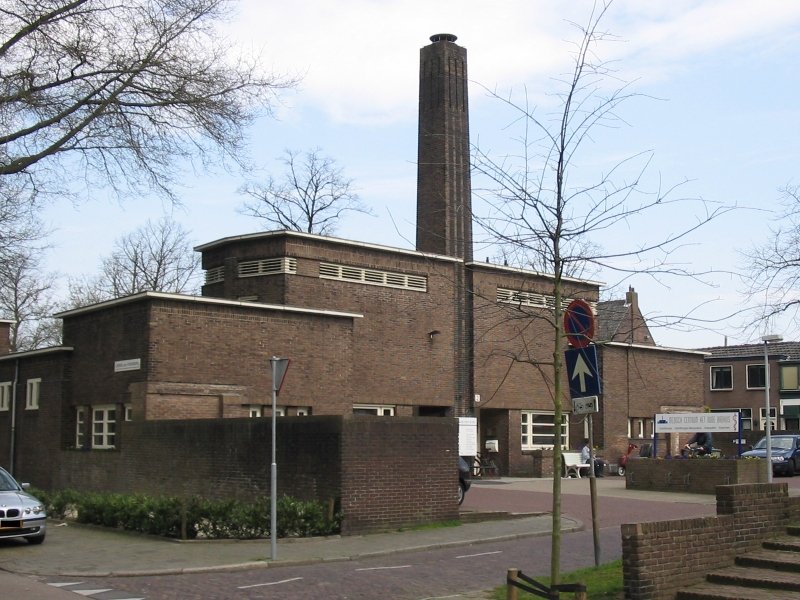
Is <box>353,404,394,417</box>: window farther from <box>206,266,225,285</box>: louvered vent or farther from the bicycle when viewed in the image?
<box>206,266,225,285</box>: louvered vent

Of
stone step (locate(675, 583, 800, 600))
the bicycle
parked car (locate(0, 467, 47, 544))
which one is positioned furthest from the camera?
the bicycle

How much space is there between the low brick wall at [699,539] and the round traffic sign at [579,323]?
2.22m

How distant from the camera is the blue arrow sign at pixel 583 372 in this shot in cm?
1112

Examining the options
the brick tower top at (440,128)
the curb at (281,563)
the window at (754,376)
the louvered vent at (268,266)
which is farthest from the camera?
the window at (754,376)

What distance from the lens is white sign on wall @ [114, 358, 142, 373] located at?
2571cm

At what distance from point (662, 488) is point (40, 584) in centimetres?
2016

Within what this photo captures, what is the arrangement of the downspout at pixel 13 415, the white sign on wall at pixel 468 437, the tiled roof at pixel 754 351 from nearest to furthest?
the downspout at pixel 13 415, the white sign on wall at pixel 468 437, the tiled roof at pixel 754 351

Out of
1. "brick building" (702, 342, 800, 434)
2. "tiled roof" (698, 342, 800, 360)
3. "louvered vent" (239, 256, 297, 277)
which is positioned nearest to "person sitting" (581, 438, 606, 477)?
"louvered vent" (239, 256, 297, 277)

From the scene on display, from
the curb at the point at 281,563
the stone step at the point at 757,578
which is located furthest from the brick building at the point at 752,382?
the stone step at the point at 757,578

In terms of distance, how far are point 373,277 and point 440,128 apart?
364 inches

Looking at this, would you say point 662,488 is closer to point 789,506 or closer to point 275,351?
point 275,351

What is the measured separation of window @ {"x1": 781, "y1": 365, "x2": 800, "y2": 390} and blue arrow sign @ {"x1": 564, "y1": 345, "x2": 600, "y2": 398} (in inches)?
2236

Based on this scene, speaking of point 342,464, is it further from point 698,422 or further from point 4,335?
point 4,335

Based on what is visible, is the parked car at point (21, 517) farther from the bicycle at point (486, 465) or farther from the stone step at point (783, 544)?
the bicycle at point (486, 465)
